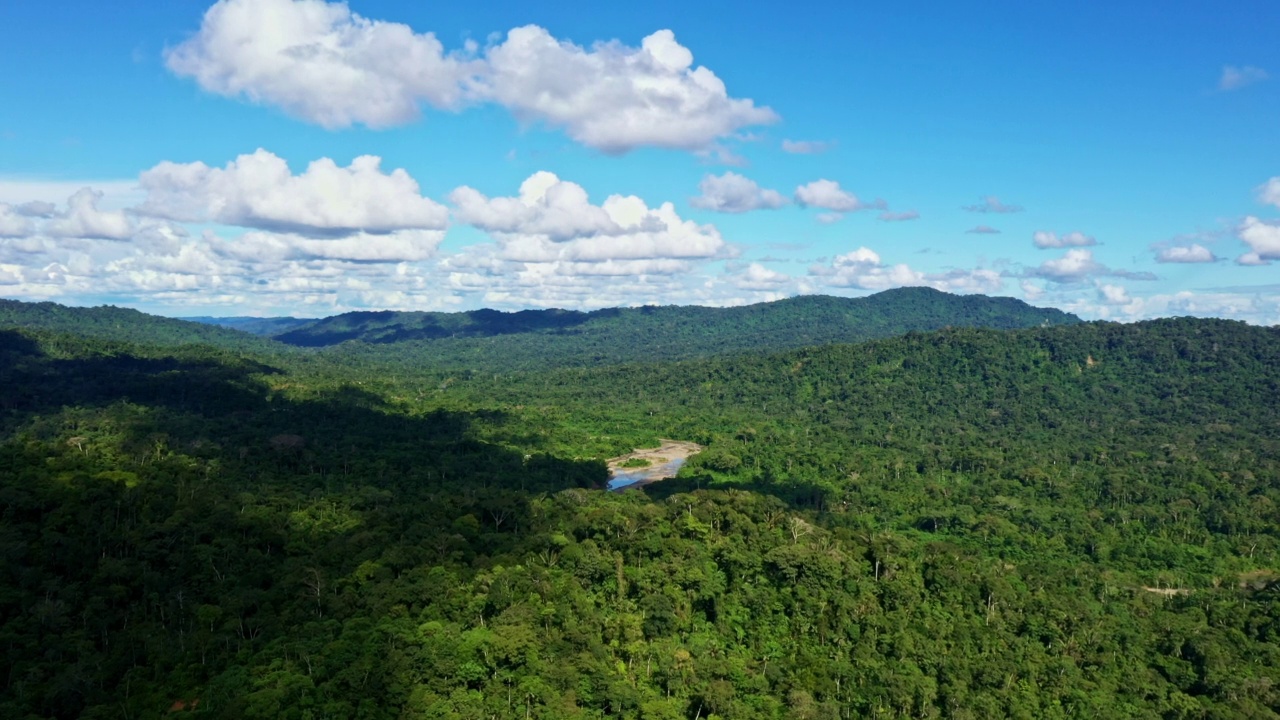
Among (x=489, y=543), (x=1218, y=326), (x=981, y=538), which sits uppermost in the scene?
(x=1218, y=326)

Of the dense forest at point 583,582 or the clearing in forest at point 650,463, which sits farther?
the clearing in forest at point 650,463

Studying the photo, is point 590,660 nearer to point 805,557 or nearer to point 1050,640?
point 805,557

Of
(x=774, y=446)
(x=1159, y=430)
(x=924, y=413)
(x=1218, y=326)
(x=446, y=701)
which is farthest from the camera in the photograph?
(x=1218, y=326)

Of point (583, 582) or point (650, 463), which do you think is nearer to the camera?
point (583, 582)

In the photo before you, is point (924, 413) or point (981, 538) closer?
point (981, 538)

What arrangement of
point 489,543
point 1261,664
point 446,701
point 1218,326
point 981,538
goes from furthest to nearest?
1. point 1218,326
2. point 981,538
3. point 489,543
4. point 1261,664
5. point 446,701

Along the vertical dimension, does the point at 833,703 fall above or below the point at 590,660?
below

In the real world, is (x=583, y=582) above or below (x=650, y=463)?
above

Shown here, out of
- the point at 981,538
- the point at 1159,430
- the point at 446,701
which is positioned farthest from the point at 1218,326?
the point at 446,701

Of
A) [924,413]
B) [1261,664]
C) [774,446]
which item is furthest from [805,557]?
[924,413]

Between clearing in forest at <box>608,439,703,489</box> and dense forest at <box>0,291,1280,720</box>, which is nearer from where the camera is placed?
dense forest at <box>0,291,1280,720</box>

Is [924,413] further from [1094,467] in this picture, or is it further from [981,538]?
[981,538]
